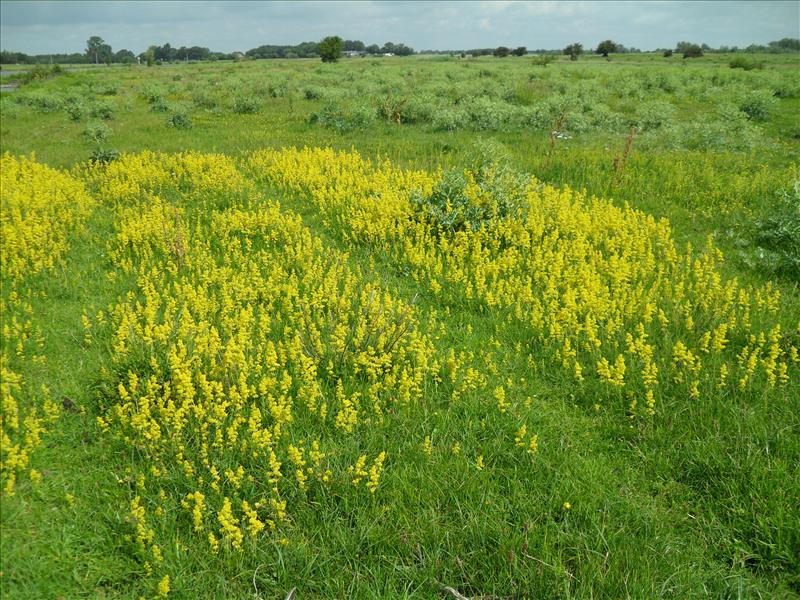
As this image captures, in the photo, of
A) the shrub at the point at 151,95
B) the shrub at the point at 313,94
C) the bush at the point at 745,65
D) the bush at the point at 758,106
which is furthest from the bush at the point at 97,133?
the bush at the point at 745,65

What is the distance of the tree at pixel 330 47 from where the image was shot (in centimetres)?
8112

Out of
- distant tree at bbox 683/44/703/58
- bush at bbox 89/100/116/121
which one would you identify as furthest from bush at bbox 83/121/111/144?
distant tree at bbox 683/44/703/58

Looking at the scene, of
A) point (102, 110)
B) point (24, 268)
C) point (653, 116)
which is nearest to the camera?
point (24, 268)

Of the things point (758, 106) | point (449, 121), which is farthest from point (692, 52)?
point (449, 121)

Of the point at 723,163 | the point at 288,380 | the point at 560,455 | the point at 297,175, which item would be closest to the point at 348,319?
the point at 288,380

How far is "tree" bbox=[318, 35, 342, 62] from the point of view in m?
81.1

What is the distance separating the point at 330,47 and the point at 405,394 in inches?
3444

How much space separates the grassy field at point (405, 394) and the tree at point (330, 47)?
80219mm

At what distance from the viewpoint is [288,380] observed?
442cm

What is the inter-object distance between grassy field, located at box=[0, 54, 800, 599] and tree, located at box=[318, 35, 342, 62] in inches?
3158

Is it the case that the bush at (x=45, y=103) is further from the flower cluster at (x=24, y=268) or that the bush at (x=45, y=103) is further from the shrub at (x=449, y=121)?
the shrub at (x=449, y=121)

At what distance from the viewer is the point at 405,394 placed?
448 cm

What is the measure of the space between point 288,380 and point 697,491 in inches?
127

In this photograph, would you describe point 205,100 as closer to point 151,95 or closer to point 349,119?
point 151,95
